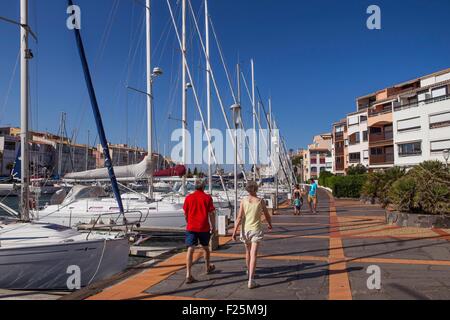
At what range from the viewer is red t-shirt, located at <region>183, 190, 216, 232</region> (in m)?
6.62

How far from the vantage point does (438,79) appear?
47000 millimetres

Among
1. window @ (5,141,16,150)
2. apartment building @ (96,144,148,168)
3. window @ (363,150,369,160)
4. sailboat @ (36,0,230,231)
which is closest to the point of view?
sailboat @ (36,0,230,231)

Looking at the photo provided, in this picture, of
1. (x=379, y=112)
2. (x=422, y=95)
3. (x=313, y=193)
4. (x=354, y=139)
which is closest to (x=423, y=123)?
(x=422, y=95)

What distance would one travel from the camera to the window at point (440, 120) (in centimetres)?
3850

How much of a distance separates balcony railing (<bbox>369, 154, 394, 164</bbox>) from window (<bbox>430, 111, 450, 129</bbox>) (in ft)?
29.2

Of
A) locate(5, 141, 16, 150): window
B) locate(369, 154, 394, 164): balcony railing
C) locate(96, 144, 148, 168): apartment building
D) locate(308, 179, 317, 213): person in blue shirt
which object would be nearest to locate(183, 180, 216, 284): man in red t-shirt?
locate(96, 144, 148, 168): apartment building

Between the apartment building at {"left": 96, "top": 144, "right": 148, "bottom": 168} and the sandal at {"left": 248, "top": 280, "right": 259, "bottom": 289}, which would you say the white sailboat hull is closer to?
the sandal at {"left": 248, "top": 280, "right": 259, "bottom": 289}

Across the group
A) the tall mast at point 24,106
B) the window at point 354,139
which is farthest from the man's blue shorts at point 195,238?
the window at point 354,139

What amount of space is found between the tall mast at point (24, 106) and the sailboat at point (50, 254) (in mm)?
23

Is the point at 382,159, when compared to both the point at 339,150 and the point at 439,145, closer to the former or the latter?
the point at 439,145

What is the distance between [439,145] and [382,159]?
10.4 metres

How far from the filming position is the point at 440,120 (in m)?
39.3

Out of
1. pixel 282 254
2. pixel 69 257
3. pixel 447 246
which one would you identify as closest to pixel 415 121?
pixel 447 246
